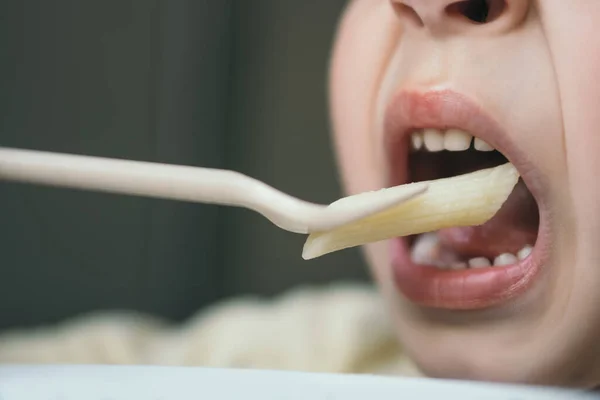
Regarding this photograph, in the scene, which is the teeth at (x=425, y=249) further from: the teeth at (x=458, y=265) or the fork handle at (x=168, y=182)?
the fork handle at (x=168, y=182)

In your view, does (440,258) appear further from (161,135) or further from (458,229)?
(161,135)

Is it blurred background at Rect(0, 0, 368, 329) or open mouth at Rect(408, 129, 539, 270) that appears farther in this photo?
blurred background at Rect(0, 0, 368, 329)

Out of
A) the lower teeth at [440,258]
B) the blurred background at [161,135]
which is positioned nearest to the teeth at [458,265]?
the lower teeth at [440,258]

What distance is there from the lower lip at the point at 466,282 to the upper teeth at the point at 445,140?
0.06 m

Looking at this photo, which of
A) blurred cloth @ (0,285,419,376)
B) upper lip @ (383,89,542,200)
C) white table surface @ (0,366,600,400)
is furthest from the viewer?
blurred cloth @ (0,285,419,376)

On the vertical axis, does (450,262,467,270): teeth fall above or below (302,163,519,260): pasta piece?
below

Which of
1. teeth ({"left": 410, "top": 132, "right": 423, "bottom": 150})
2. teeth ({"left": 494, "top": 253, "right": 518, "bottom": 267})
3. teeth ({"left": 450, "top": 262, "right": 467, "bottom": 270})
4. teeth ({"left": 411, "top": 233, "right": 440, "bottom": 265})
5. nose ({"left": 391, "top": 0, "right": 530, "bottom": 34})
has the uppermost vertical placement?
nose ({"left": 391, "top": 0, "right": 530, "bottom": 34})

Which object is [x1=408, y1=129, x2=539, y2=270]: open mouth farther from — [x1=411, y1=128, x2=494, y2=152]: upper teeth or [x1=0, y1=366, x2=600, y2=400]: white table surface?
[x1=0, y1=366, x2=600, y2=400]: white table surface

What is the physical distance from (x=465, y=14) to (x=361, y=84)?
10cm

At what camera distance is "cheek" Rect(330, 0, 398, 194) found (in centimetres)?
50

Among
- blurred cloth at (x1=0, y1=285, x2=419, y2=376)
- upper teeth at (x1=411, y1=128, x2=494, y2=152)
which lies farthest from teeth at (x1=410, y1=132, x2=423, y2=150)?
blurred cloth at (x1=0, y1=285, x2=419, y2=376)

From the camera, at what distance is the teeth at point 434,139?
0.47 meters

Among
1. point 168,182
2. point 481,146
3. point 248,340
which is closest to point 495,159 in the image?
point 481,146

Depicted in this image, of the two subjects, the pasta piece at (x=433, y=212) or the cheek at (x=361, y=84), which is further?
the cheek at (x=361, y=84)
